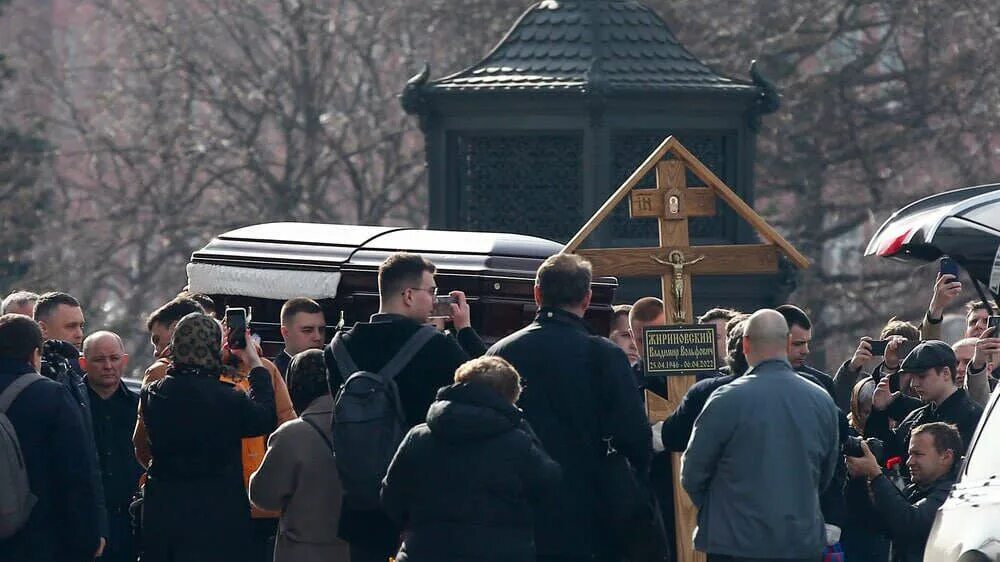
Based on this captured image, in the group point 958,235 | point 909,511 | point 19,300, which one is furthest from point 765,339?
point 19,300

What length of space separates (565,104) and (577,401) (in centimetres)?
577

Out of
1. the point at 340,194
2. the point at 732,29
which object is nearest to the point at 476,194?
the point at 732,29

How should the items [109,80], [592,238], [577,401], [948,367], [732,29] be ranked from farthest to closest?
[109,80], [732,29], [592,238], [948,367], [577,401]

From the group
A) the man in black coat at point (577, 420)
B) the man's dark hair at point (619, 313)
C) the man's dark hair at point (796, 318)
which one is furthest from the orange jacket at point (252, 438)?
the man's dark hair at point (796, 318)

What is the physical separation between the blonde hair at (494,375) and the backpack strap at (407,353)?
715 millimetres

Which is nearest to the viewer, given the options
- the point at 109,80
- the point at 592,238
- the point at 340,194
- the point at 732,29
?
the point at 592,238

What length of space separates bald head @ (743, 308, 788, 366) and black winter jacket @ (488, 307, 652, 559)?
1.79 feet

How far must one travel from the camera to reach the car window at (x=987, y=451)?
26.9ft

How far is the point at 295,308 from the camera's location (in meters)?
10.1

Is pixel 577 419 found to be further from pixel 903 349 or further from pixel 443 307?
pixel 903 349

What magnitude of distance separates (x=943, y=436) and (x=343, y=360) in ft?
8.02

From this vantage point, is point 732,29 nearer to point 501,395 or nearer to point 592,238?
point 592,238

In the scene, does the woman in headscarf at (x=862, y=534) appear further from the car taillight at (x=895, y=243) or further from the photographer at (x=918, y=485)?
the photographer at (x=918, y=485)

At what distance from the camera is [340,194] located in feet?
78.9
